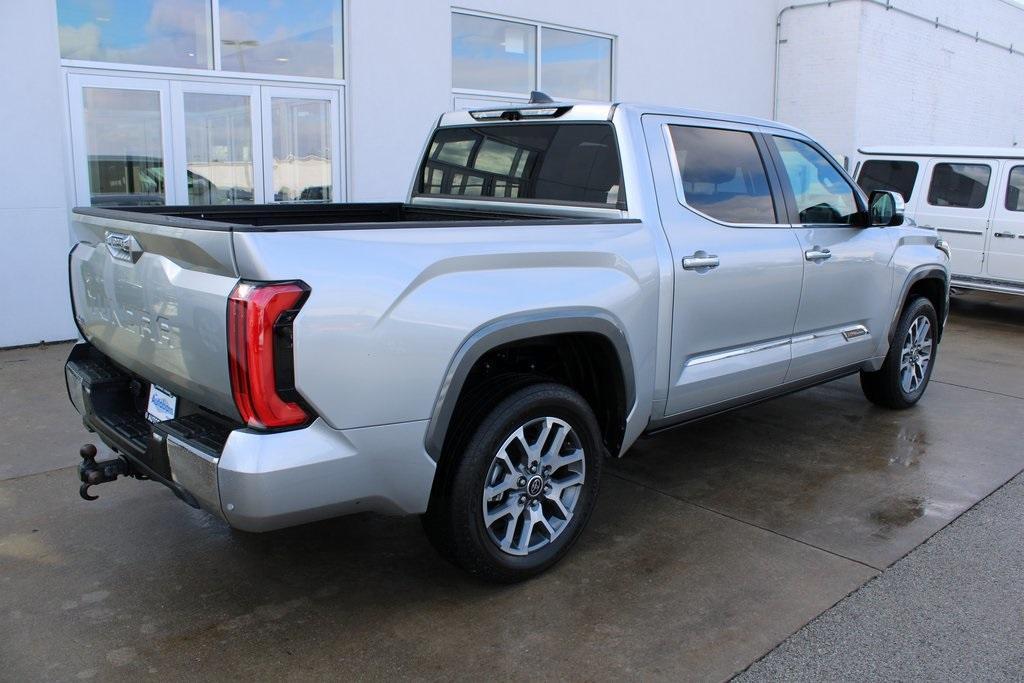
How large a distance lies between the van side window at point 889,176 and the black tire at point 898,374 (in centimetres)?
492

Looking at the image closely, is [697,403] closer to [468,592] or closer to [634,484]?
[634,484]

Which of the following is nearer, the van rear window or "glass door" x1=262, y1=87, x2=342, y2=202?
the van rear window

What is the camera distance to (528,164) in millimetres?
4520

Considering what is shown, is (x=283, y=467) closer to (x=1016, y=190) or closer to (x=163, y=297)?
(x=163, y=297)

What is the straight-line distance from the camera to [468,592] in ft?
11.7

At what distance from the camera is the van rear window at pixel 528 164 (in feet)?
13.6

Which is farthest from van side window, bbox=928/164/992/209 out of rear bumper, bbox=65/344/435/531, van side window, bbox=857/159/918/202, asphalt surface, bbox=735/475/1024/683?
rear bumper, bbox=65/344/435/531

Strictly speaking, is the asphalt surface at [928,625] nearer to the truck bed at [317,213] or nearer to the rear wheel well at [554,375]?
the rear wheel well at [554,375]

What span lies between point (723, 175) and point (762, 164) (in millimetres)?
436

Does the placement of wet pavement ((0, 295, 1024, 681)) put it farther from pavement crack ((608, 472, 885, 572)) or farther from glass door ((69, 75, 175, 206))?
glass door ((69, 75, 175, 206))

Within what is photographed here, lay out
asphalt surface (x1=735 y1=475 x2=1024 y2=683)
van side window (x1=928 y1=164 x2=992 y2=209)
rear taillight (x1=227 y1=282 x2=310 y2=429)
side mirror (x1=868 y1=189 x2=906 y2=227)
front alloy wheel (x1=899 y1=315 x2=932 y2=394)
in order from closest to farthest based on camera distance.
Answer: rear taillight (x1=227 y1=282 x2=310 y2=429) < asphalt surface (x1=735 y1=475 x2=1024 y2=683) < side mirror (x1=868 y1=189 x2=906 y2=227) < front alloy wheel (x1=899 y1=315 x2=932 y2=394) < van side window (x1=928 y1=164 x2=992 y2=209)

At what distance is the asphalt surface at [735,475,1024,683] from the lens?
301 cm

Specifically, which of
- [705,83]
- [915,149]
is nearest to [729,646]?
[915,149]

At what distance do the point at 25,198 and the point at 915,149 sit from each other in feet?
31.5
